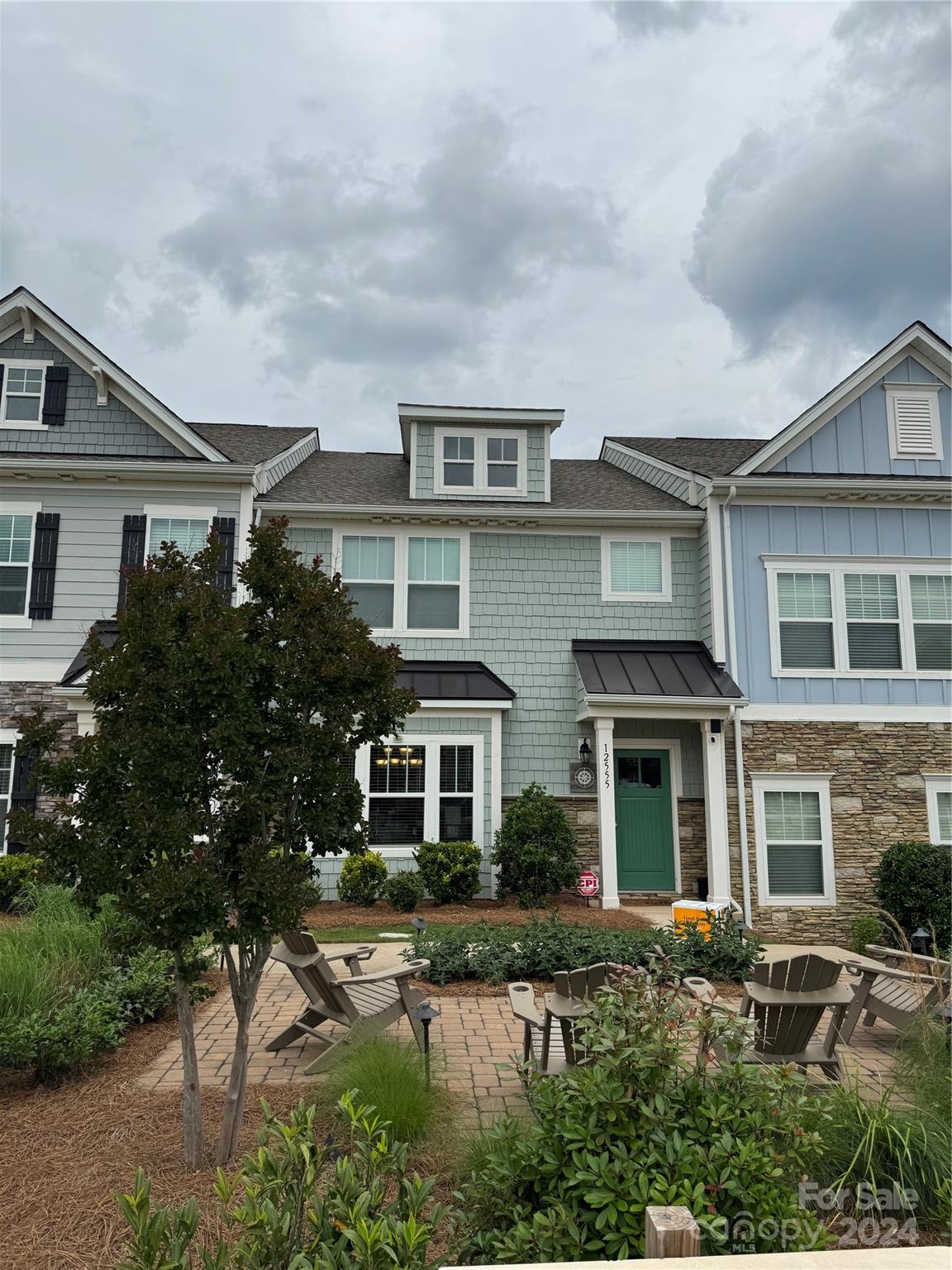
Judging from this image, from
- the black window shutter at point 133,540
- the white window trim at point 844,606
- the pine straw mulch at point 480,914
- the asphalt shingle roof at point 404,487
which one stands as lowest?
the pine straw mulch at point 480,914

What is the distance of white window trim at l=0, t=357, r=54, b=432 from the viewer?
13828 millimetres

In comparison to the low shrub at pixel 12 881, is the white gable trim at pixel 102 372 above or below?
above

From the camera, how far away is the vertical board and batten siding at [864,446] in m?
13.9

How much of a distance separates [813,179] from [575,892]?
10.5m

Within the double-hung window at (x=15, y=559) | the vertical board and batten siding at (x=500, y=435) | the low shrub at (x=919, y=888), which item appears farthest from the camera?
the vertical board and batten siding at (x=500, y=435)

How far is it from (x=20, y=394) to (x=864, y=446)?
49.0 feet

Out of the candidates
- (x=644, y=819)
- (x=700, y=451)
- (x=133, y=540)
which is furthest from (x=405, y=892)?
(x=700, y=451)

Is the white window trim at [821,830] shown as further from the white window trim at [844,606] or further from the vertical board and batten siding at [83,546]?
the vertical board and batten siding at [83,546]

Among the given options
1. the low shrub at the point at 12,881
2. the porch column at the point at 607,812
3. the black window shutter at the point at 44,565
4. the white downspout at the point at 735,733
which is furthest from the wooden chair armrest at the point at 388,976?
the black window shutter at the point at 44,565

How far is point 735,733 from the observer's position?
12984 millimetres

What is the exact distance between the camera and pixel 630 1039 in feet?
10.9

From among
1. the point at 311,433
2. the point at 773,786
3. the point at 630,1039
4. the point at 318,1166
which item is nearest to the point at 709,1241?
the point at 630,1039

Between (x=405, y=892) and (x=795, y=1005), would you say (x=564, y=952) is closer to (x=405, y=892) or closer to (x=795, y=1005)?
(x=795, y=1005)

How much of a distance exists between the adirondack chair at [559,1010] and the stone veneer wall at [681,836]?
25.7 ft
